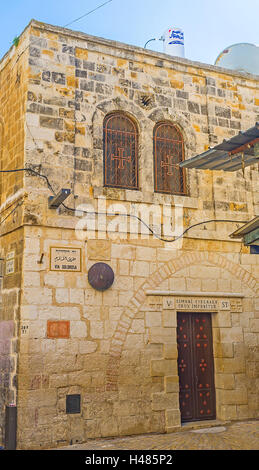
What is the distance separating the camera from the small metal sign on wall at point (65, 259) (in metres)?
7.20

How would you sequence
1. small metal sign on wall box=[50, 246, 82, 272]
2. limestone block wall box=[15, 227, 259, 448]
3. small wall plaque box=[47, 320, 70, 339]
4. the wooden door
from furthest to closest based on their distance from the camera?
the wooden door → small metal sign on wall box=[50, 246, 82, 272] → small wall plaque box=[47, 320, 70, 339] → limestone block wall box=[15, 227, 259, 448]

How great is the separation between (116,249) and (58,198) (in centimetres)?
136

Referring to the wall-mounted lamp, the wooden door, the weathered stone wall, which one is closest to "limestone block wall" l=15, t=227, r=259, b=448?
the wooden door

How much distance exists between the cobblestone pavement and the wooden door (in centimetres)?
33

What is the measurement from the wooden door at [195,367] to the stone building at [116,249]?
0.02 meters

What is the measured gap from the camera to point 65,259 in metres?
7.29

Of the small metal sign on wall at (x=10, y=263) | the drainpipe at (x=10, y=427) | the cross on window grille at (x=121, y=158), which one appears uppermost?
the cross on window grille at (x=121, y=158)

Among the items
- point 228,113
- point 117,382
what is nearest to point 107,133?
point 228,113

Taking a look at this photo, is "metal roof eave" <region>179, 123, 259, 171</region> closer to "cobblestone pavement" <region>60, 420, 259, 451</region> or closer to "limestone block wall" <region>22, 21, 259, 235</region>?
"limestone block wall" <region>22, 21, 259, 235</region>

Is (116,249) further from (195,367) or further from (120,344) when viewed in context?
(195,367)

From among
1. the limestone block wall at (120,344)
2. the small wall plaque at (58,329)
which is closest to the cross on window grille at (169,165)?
the limestone block wall at (120,344)

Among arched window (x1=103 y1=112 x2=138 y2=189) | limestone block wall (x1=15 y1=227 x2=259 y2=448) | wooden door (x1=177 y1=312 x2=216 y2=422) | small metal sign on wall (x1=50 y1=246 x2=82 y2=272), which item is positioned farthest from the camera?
arched window (x1=103 y1=112 x2=138 y2=189)

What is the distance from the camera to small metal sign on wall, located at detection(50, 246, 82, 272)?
23.6 ft

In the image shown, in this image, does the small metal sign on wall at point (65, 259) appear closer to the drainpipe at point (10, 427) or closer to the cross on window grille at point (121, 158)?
the cross on window grille at point (121, 158)
